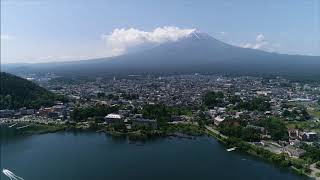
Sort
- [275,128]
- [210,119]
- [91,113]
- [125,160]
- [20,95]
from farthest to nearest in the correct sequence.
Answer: [20,95] < [91,113] < [210,119] < [275,128] < [125,160]

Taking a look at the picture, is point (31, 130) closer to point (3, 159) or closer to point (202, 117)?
point (3, 159)

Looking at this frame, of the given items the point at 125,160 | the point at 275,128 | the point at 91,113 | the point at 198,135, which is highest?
the point at 275,128

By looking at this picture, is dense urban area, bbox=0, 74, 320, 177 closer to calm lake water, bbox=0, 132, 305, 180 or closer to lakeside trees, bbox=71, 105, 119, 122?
lakeside trees, bbox=71, 105, 119, 122

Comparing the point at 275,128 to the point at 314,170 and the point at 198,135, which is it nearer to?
the point at 198,135

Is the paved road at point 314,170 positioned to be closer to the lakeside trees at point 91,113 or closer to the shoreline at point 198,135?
the shoreline at point 198,135

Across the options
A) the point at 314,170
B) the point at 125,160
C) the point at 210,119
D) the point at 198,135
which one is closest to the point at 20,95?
the point at 210,119
